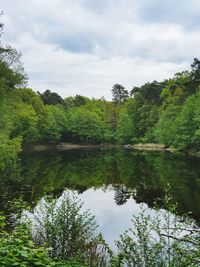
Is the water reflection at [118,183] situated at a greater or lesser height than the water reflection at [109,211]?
greater

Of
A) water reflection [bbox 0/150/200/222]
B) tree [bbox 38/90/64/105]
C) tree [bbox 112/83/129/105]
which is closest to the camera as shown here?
water reflection [bbox 0/150/200/222]

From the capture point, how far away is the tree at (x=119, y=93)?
138625mm

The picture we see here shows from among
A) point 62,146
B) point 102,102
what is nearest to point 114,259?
point 62,146

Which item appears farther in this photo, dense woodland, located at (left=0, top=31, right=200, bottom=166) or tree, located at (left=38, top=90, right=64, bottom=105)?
tree, located at (left=38, top=90, right=64, bottom=105)

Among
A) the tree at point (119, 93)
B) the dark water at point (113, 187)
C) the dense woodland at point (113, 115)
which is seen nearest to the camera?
the dark water at point (113, 187)

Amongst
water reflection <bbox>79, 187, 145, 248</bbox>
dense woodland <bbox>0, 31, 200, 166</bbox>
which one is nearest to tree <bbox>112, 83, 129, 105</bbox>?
dense woodland <bbox>0, 31, 200, 166</bbox>

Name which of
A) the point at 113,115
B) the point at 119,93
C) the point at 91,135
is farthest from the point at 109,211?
the point at 119,93

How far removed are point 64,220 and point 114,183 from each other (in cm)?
2490

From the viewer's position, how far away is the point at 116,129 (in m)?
117

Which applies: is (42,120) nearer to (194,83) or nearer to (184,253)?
(194,83)

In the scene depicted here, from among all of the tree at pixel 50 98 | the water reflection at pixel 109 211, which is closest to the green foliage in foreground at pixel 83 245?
the water reflection at pixel 109 211

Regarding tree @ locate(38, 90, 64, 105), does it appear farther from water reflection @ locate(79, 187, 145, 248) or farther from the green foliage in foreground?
the green foliage in foreground

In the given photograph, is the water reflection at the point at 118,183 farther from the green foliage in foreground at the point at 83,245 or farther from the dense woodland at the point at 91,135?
the green foliage in foreground at the point at 83,245

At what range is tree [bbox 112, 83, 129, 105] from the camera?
455 ft
